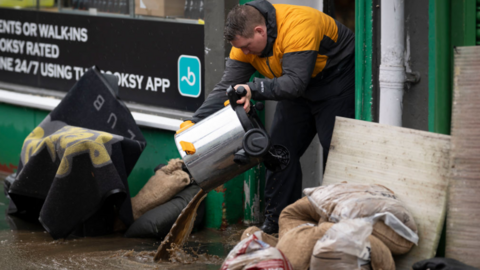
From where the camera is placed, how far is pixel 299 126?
169 inches

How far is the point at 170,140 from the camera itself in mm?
5191

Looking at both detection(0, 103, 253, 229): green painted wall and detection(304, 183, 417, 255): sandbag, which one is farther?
detection(0, 103, 253, 229): green painted wall

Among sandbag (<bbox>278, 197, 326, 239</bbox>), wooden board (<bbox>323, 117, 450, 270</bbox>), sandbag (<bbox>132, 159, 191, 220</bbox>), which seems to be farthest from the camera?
sandbag (<bbox>132, 159, 191, 220</bbox>)

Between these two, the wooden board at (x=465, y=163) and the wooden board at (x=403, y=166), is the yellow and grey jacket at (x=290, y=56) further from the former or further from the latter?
the wooden board at (x=465, y=163)

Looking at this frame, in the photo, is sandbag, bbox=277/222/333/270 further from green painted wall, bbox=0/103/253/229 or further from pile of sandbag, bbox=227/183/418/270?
green painted wall, bbox=0/103/253/229

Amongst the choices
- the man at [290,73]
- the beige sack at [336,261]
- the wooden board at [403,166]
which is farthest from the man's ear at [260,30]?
the beige sack at [336,261]

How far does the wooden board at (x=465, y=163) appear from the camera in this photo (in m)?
3.15

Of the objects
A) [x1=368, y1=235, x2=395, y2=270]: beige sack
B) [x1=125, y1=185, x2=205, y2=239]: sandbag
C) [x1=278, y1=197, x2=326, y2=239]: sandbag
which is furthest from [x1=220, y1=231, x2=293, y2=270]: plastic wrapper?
[x1=125, y1=185, x2=205, y2=239]: sandbag

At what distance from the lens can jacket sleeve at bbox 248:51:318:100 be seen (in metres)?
3.65

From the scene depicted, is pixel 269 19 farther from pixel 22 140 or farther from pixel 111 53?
pixel 22 140

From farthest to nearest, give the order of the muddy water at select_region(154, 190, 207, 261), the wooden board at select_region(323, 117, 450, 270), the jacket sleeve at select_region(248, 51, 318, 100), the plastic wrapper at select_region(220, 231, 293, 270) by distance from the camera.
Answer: the muddy water at select_region(154, 190, 207, 261) < the jacket sleeve at select_region(248, 51, 318, 100) < the wooden board at select_region(323, 117, 450, 270) < the plastic wrapper at select_region(220, 231, 293, 270)

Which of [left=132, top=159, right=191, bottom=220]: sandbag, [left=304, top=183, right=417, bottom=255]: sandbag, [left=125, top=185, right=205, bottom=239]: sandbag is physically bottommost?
[left=125, top=185, right=205, bottom=239]: sandbag

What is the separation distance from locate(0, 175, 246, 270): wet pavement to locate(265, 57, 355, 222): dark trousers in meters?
0.49

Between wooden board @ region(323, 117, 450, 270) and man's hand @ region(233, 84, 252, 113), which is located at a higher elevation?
man's hand @ region(233, 84, 252, 113)
